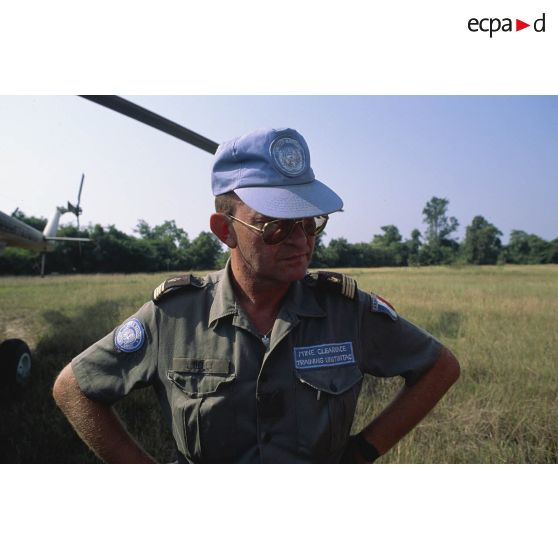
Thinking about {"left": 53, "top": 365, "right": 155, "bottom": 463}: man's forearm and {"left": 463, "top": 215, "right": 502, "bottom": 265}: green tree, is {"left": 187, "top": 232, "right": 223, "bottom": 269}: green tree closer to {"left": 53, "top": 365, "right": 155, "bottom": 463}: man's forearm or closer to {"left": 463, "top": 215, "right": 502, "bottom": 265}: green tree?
{"left": 53, "top": 365, "right": 155, "bottom": 463}: man's forearm

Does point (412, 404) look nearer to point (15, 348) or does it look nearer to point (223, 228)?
point (223, 228)

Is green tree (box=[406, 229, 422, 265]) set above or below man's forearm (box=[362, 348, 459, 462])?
above

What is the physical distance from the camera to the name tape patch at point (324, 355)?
1.20 meters

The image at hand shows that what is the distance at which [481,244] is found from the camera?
383cm

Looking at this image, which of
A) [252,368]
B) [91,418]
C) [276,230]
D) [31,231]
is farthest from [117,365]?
[31,231]

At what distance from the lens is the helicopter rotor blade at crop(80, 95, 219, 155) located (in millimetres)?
1873

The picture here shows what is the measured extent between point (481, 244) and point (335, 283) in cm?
328

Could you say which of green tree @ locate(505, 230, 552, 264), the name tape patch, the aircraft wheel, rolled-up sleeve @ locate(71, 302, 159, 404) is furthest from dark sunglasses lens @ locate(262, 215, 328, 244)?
the aircraft wheel

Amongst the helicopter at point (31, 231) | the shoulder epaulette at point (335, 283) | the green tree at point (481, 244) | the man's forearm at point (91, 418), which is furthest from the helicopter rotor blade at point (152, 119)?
the green tree at point (481, 244)

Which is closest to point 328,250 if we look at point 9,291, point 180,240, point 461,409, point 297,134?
point 180,240

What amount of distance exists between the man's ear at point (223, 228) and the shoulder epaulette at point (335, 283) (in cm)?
35

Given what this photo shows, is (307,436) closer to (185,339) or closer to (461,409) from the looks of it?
(185,339)

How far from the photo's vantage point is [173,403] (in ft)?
3.91

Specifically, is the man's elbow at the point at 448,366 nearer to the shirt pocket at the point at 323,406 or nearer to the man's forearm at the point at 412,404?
the man's forearm at the point at 412,404
